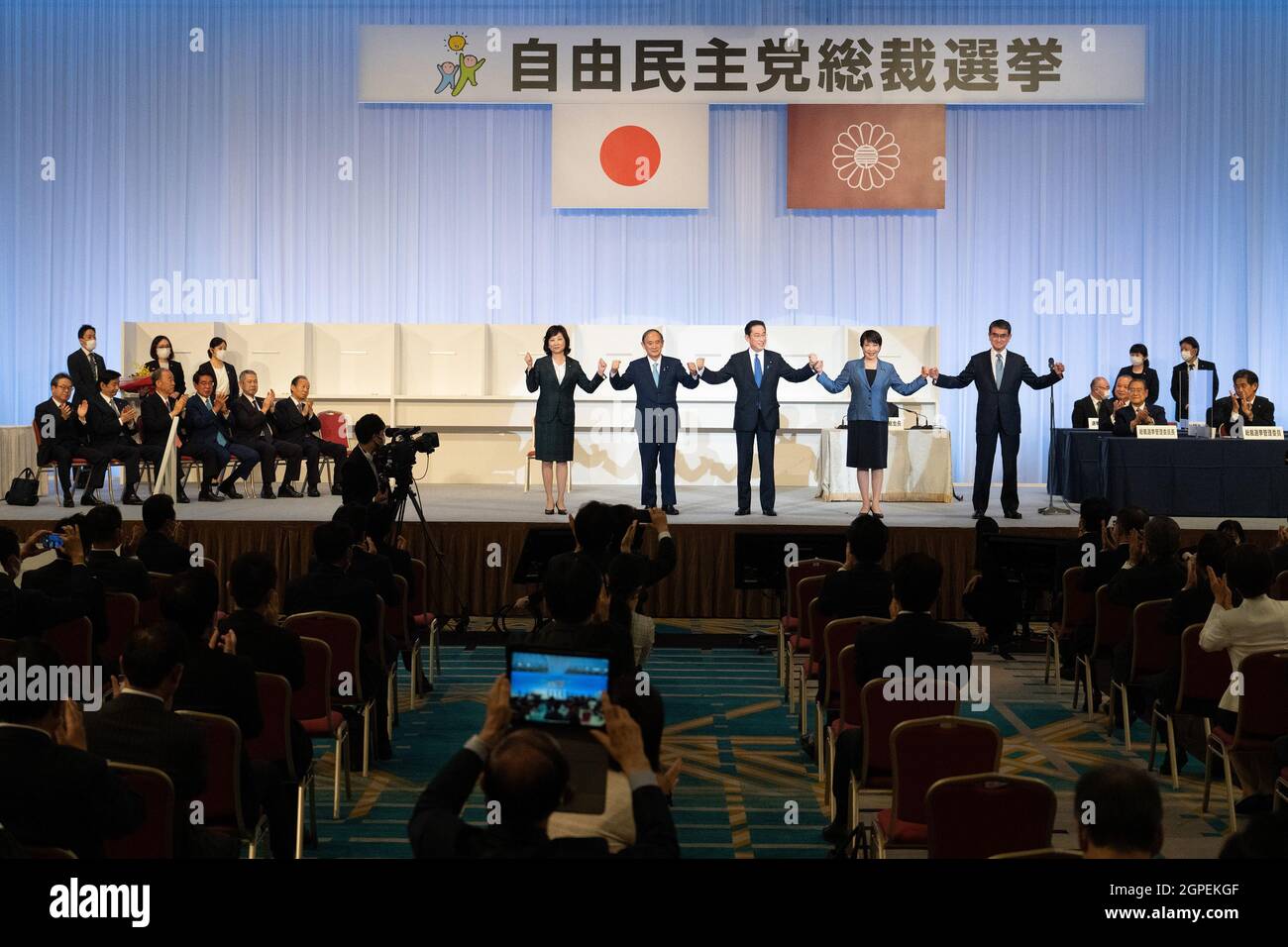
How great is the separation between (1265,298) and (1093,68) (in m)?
3.30

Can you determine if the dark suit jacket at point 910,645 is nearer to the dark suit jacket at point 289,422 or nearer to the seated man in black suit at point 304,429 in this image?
the seated man in black suit at point 304,429

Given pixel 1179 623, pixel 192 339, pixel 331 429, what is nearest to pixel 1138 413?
pixel 1179 623

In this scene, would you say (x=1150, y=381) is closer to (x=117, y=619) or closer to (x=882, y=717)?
(x=882, y=717)

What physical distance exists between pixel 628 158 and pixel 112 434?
6294 mm

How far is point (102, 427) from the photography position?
11133 mm

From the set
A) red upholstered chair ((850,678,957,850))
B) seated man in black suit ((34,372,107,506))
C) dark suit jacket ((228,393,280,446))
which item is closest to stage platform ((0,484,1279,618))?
seated man in black suit ((34,372,107,506))

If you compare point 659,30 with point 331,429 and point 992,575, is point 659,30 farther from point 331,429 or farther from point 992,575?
point 992,575

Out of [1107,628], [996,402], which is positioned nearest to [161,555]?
[1107,628]

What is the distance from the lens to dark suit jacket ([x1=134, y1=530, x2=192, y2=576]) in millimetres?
6785

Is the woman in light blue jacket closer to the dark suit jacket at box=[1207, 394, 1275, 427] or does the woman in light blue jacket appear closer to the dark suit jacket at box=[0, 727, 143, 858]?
the dark suit jacket at box=[1207, 394, 1275, 427]

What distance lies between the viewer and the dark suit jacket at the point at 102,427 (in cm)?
1110

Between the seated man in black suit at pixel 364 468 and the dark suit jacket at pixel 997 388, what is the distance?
4760 mm

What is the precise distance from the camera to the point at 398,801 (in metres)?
5.33

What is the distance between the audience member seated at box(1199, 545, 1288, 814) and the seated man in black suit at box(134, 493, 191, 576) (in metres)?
4.72
